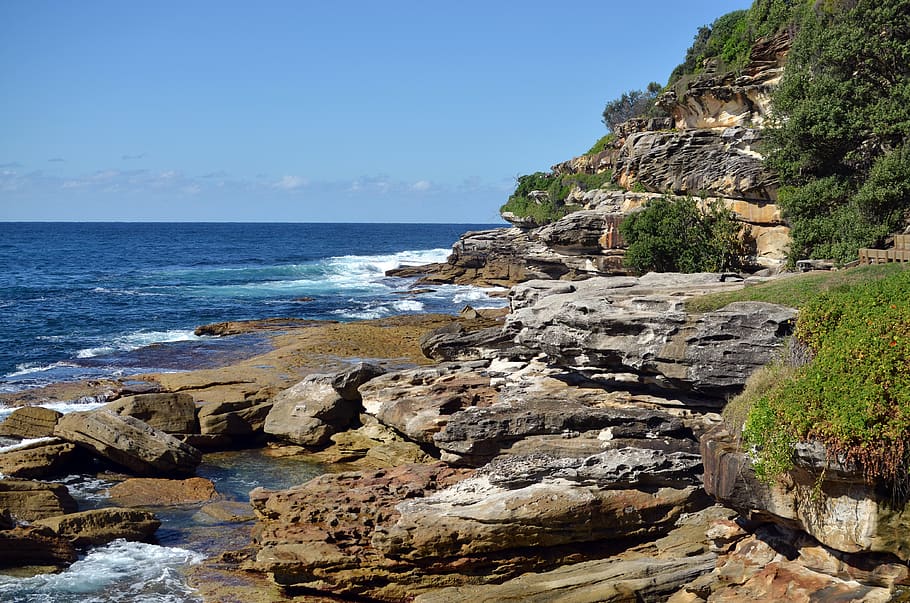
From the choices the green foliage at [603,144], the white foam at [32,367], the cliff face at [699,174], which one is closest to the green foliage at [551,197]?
the green foliage at [603,144]

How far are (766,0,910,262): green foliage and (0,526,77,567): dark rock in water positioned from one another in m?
24.8

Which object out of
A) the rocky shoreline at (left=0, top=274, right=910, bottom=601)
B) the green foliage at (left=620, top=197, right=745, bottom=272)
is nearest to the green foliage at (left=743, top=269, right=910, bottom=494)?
the rocky shoreline at (left=0, top=274, right=910, bottom=601)

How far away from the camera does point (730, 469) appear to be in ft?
41.2

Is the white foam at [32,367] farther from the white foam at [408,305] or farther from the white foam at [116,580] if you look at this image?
the white foam at [408,305]

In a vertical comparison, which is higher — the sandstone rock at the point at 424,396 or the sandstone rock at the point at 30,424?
the sandstone rock at the point at 424,396

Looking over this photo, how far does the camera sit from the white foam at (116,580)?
15227 millimetres

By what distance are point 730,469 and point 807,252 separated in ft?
65.7

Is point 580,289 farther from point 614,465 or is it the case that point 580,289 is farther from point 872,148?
point 872,148

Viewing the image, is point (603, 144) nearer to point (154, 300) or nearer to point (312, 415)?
point (154, 300)

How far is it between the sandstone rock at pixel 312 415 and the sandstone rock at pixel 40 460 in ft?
18.4

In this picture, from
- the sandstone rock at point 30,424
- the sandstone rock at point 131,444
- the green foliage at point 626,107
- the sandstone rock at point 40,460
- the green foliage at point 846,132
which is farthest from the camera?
the green foliage at point 626,107

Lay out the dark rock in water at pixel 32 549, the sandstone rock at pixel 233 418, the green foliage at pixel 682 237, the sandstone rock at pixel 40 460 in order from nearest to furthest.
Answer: the dark rock in water at pixel 32 549
the sandstone rock at pixel 40 460
the sandstone rock at pixel 233 418
the green foliage at pixel 682 237

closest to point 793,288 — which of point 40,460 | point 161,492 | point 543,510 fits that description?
point 543,510

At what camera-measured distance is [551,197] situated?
78562 millimetres
